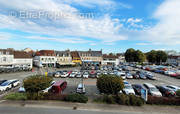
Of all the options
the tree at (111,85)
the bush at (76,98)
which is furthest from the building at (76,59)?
the tree at (111,85)

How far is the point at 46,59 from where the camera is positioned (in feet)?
159

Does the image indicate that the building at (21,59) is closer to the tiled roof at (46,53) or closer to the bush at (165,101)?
the tiled roof at (46,53)

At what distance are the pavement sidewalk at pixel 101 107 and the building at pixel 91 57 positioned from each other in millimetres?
47036

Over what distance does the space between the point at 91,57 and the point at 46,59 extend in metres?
25.6

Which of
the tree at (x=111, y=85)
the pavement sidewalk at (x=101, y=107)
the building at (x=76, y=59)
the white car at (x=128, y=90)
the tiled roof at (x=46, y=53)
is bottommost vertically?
the pavement sidewalk at (x=101, y=107)

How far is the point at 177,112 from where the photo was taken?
8852mm

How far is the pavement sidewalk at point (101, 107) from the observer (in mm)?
9141

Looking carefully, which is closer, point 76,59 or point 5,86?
point 5,86

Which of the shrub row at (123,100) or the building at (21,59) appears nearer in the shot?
the shrub row at (123,100)

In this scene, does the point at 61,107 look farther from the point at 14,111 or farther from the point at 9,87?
the point at 9,87

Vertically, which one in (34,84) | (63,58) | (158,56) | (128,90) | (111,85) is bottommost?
(128,90)

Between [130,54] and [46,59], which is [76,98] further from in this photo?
[130,54]

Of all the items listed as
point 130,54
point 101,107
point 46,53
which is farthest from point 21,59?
point 130,54

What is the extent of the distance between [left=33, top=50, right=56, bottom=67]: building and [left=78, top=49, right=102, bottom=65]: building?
1625 centimetres
